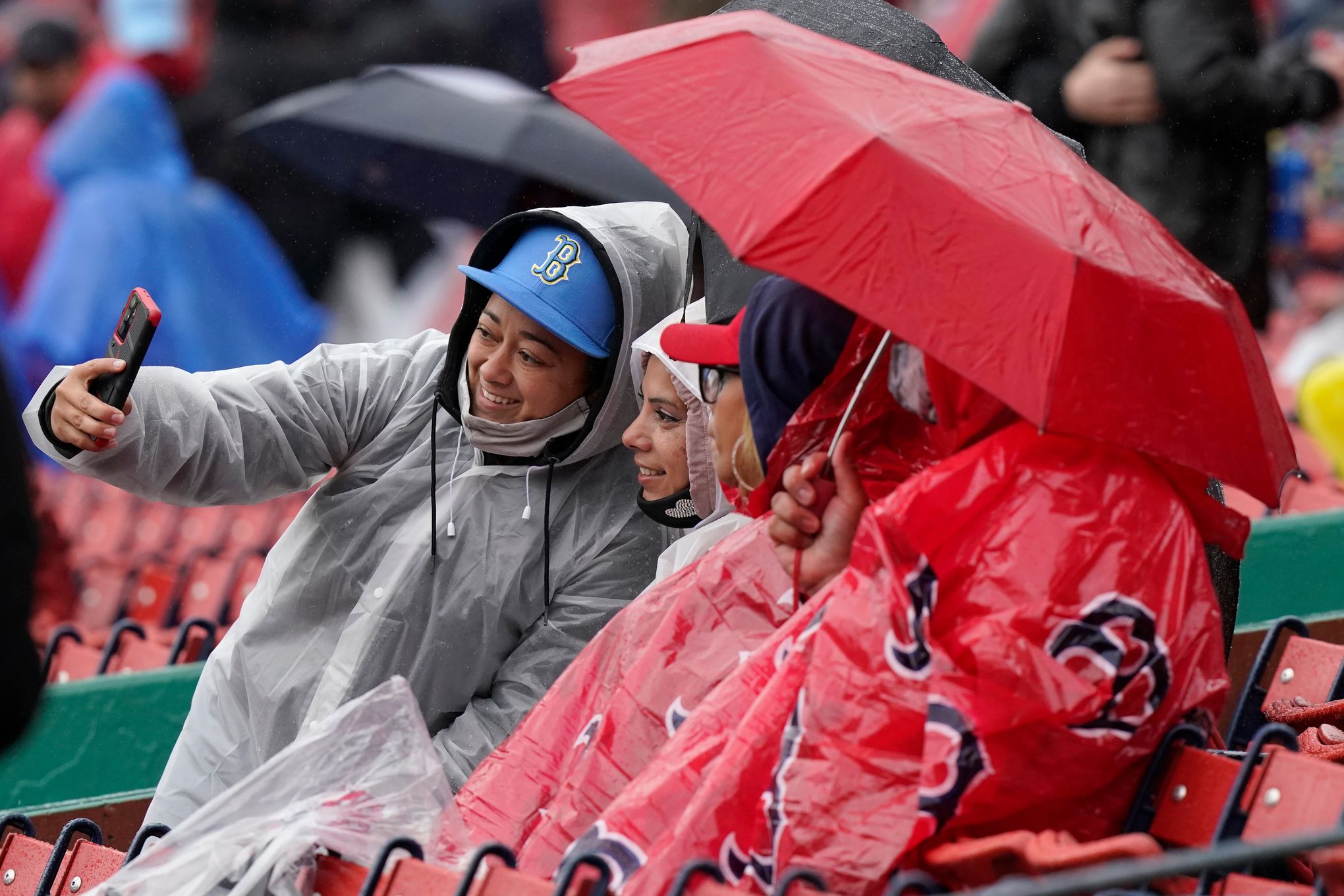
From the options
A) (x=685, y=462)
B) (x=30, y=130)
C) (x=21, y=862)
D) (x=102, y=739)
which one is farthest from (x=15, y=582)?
(x=30, y=130)

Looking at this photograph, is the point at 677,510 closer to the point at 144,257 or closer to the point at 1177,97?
the point at 1177,97

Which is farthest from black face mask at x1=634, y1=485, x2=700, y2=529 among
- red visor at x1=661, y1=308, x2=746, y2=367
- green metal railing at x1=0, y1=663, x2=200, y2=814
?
green metal railing at x1=0, y1=663, x2=200, y2=814

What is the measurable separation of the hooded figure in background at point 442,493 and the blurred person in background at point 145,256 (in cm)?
626

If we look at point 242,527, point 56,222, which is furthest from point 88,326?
point 242,527

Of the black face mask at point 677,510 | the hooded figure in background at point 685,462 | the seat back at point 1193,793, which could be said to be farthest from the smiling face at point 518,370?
the seat back at point 1193,793

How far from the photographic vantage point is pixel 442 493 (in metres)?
3.60

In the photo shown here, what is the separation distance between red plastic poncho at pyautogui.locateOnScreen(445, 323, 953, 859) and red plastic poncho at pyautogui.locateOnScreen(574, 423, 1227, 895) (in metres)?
0.29

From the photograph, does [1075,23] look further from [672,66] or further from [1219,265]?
[672,66]

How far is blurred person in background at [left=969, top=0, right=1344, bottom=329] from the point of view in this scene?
5.77 meters

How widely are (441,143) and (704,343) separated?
14.5 ft

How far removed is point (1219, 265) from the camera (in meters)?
6.11

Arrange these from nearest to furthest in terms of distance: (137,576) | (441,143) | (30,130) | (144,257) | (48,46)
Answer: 1. (137,576)
2. (441,143)
3. (144,257)
4. (48,46)
5. (30,130)

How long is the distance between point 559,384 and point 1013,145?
125 centimetres

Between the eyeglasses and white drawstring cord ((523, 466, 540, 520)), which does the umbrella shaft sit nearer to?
the eyeglasses
